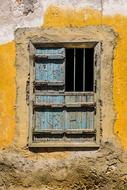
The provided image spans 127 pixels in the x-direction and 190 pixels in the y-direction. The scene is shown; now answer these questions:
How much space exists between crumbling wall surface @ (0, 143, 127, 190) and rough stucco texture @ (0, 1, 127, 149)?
1.05 feet

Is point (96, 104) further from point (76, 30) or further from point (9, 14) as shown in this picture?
point (9, 14)

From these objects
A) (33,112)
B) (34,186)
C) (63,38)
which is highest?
(63,38)

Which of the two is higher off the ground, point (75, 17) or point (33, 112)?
point (75, 17)

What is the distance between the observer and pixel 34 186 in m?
11.6

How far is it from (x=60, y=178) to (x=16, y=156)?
0.76 m

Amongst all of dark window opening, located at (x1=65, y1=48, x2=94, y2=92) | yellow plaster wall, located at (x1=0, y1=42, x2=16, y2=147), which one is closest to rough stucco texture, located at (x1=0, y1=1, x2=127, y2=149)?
yellow plaster wall, located at (x1=0, y1=42, x2=16, y2=147)

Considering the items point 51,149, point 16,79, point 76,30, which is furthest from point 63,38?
point 51,149

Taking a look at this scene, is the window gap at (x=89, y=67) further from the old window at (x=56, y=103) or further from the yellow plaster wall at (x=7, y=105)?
the yellow plaster wall at (x=7, y=105)

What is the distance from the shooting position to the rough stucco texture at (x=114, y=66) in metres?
11.5

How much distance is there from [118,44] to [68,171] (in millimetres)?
2082

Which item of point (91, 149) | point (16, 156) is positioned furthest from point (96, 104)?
point (16, 156)

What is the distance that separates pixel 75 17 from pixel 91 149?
6.68 feet

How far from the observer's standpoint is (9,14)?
11.7 meters

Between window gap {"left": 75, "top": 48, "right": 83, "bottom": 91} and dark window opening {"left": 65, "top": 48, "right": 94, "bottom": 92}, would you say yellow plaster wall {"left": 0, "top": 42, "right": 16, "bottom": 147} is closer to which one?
dark window opening {"left": 65, "top": 48, "right": 94, "bottom": 92}
